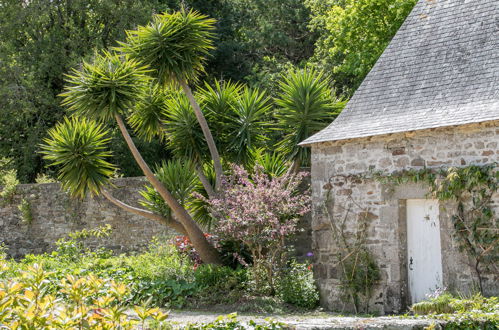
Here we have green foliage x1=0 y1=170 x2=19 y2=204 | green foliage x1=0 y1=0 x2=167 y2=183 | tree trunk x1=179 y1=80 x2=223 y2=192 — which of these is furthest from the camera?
green foliage x1=0 y1=0 x2=167 y2=183

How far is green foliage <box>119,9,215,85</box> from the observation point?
38.2 ft

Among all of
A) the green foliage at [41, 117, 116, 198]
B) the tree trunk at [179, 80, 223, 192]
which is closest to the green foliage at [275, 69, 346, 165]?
the tree trunk at [179, 80, 223, 192]

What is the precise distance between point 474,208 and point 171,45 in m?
5.65

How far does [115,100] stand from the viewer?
1143 centimetres

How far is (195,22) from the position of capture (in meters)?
11.9

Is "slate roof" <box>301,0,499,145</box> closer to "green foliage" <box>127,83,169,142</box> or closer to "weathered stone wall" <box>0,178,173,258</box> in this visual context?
"green foliage" <box>127,83,169,142</box>

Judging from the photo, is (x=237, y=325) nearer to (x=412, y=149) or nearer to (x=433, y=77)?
(x=412, y=149)

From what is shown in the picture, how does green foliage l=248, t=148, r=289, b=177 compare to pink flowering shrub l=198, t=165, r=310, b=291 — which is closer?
pink flowering shrub l=198, t=165, r=310, b=291

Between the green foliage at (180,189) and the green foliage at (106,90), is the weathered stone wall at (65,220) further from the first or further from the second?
the green foliage at (106,90)

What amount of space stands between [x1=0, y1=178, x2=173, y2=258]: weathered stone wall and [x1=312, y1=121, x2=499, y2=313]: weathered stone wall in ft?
16.4

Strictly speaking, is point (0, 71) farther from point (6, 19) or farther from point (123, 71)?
point (123, 71)

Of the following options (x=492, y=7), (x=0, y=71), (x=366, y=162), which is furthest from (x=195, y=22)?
(x=0, y=71)

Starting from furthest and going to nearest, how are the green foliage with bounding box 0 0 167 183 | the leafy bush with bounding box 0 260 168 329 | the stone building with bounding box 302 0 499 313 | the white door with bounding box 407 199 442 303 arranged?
the green foliage with bounding box 0 0 167 183 < the white door with bounding box 407 199 442 303 < the stone building with bounding box 302 0 499 313 < the leafy bush with bounding box 0 260 168 329

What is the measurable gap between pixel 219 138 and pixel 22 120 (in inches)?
388
